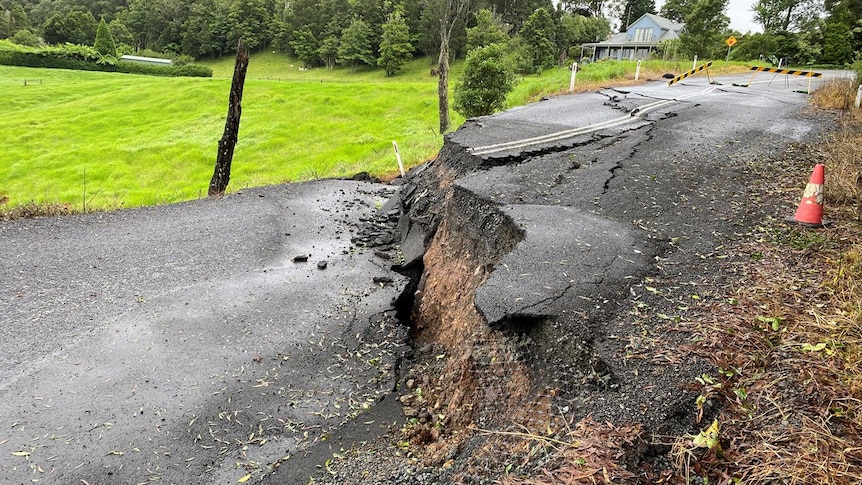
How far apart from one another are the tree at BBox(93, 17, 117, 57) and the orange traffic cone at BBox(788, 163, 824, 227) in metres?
55.8

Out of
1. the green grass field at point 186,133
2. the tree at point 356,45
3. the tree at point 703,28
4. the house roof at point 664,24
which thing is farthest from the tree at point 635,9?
the green grass field at point 186,133

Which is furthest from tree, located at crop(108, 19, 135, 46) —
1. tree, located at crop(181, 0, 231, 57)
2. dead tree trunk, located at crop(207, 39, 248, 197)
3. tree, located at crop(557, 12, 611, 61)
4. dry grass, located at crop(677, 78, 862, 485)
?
dry grass, located at crop(677, 78, 862, 485)

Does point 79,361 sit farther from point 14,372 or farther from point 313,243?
point 313,243

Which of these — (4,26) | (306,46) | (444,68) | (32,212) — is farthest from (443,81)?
(4,26)

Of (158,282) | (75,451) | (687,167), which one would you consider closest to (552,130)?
(687,167)

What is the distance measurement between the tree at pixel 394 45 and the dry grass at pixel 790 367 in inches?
1702

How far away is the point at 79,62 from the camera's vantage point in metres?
44.4

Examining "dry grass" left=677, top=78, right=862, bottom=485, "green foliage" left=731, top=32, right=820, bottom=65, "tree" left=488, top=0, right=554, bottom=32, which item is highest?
"tree" left=488, top=0, right=554, bottom=32

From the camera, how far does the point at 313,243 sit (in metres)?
7.46

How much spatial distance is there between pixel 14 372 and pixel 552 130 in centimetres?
792

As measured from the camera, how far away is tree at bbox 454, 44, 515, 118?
542 inches

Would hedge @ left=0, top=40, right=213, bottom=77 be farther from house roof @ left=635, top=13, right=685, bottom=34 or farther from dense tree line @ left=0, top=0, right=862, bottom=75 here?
house roof @ left=635, top=13, right=685, bottom=34

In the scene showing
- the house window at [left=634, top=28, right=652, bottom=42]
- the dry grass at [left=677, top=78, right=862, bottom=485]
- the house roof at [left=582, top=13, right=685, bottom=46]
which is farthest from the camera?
the house window at [left=634, top=28, right=652, bottom=42]

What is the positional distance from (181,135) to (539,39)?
98.7 feet
